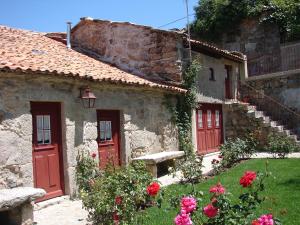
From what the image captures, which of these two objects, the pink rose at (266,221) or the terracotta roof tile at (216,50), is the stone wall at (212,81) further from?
the pink rose at (266,221)

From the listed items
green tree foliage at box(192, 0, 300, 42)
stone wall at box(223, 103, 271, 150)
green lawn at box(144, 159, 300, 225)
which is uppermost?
green tree foliage at box(192, 0, 300, 42)

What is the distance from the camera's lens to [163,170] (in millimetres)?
11695

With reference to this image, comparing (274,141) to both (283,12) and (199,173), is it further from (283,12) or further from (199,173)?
(283,12)

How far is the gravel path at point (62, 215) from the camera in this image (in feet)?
22.1

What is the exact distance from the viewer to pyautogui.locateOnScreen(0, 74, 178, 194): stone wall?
24.5 ft

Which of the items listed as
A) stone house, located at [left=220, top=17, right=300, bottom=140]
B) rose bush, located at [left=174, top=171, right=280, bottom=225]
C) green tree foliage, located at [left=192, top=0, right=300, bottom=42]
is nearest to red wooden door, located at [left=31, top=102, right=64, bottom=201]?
A: rose bush, located at [left=174, top=171, right=280, bottom=225]

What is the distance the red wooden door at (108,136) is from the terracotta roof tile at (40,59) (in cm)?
100

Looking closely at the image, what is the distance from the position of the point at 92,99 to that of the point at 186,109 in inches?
200

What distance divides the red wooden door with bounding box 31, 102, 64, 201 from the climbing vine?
501 cm

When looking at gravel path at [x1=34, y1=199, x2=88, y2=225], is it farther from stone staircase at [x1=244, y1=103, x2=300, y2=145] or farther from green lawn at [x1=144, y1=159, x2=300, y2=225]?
stone staircase at [x1=244, y1=103, x2=300, y2=145]

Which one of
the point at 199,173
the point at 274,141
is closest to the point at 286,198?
the point at 199,173

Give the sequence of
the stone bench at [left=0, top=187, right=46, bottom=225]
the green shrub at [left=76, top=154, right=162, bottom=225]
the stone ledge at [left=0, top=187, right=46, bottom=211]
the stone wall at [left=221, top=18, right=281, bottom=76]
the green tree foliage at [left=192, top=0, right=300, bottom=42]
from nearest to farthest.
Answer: the green shrub at [left=76, top=154, right=162, bottom=225] → the stone ledge at [left=0, top=187, right=46, bottom=211] → the stone bench at [left=0, top=187, right=46, bottom=225] → the green tree foliage at [left=192, top=0, right=300, bottom=42] → the stone wall at [left=221, top=18, right=281, bottom=76]

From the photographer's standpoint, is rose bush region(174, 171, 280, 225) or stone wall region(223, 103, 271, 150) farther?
stone wall region(223, 103, 271, 150)

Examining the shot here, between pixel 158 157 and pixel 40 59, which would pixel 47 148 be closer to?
pixel 40 59
